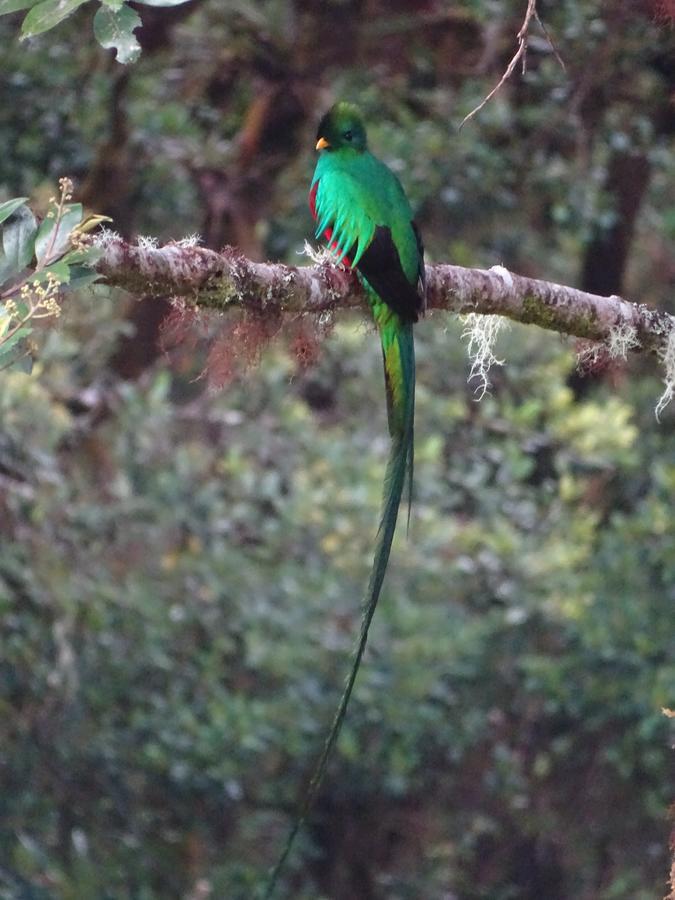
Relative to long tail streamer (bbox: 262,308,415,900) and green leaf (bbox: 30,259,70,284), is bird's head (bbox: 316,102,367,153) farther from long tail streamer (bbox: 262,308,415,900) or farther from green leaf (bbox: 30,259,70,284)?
green leaf (bbox: 30,259,70,284)

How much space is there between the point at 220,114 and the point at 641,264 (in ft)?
7.62

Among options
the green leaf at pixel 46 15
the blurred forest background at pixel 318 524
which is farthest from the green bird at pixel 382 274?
the blurred forest background at pixel 318 524

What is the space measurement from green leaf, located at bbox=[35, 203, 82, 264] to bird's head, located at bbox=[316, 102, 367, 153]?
1.50m

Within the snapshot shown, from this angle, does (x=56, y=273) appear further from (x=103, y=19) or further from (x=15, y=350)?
(x=103, y=19)

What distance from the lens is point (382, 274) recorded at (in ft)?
8.23

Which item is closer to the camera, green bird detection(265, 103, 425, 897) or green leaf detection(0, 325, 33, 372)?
green leaf detection(0, 325, 33, 372)

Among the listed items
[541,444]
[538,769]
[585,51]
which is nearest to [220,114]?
[585,51]

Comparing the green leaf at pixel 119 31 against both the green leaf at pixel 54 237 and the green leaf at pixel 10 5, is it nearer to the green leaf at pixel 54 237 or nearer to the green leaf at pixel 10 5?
the green leaf at pixel 10 5

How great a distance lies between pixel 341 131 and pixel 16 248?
1.57 meters

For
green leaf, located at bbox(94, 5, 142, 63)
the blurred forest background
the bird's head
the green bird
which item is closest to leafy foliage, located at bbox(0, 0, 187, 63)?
green leaf, located at bbox(94, 5, 142, 63)

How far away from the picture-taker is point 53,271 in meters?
1.64

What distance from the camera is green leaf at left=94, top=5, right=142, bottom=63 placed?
176cm

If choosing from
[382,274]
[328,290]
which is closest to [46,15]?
[328,290]

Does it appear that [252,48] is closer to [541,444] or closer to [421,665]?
[541,444]
